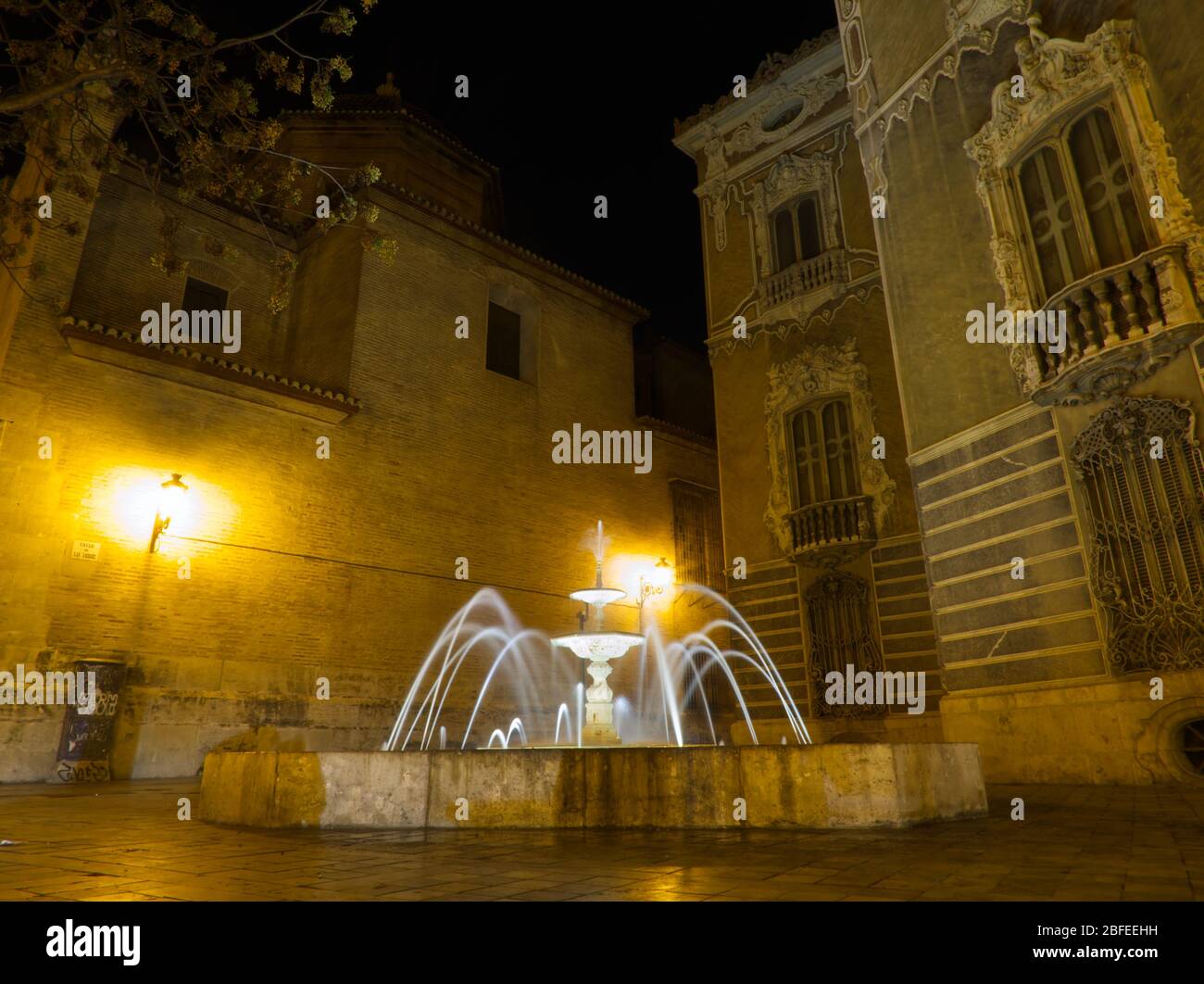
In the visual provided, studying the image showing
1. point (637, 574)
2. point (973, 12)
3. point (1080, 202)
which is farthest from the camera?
point (637, 574)

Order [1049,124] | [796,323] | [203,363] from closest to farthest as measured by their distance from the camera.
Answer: [1049,124] → [203,363] → [796,323]

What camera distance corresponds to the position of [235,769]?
6555 mm

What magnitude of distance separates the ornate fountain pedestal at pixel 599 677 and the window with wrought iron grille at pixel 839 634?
22.0ft

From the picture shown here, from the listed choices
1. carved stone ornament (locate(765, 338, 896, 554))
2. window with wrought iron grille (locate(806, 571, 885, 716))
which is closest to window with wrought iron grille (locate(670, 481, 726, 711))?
carved stone ornament (locate(765, 338, 896, 554))

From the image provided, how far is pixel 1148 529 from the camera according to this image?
28.3ft

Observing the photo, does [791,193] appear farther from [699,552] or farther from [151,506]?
[151,506]

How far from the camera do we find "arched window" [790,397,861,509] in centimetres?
1573

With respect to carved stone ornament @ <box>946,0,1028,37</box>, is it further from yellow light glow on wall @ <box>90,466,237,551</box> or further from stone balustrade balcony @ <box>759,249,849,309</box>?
yellow light glow on wall @ <box>90,466,237,551</box>

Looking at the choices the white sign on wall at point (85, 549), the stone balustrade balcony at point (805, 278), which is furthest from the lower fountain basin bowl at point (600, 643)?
the stone balustrade balcony at point (805, 278)

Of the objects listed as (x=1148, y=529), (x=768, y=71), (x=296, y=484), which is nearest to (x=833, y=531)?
(x=1148, y=529)

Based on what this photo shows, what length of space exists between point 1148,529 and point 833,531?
6768mm
